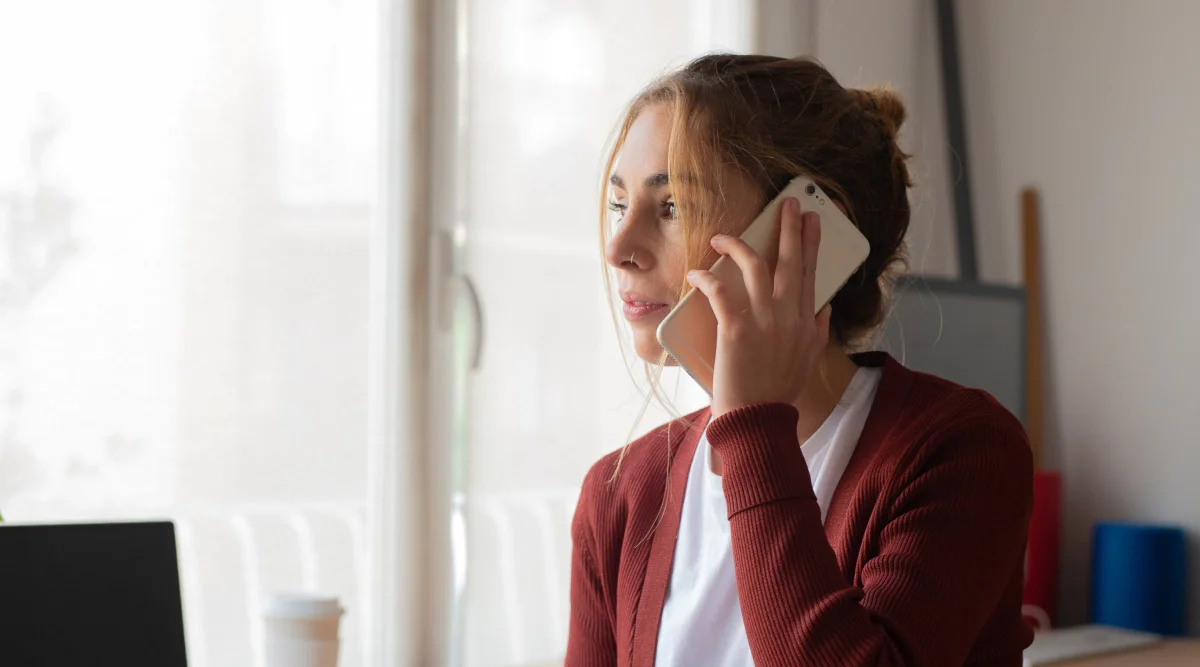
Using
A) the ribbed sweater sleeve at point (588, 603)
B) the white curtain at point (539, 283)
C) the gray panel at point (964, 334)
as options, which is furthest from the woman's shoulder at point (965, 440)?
the white curtain at point (539, 283)

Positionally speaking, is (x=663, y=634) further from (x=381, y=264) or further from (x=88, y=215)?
(x=88, y=215)

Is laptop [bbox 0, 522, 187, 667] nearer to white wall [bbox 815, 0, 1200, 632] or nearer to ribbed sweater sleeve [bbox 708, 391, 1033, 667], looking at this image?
ribbed sweater sleeve [bbox 708, 391, 1033, 667]

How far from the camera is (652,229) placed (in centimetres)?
104

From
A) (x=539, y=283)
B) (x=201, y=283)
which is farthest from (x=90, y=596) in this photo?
(x=539, y=283)

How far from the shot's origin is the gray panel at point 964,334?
75.5 inches

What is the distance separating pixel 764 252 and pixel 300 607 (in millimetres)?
542

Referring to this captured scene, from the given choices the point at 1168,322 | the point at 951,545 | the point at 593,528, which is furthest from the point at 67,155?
the point at 1168,322

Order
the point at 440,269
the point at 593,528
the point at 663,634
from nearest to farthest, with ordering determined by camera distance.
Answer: the point at 663,634, the point at 593,528, the point at 440,269

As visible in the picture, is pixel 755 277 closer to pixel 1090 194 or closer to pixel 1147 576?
pixel 1147 576

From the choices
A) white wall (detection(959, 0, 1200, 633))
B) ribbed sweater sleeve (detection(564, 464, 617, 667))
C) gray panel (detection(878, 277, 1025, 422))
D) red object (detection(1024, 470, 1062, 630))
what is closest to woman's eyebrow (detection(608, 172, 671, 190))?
ribbed sweater sleeve (detection(564, 464, 617, 667))

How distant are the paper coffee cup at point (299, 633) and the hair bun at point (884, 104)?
71 centimetres

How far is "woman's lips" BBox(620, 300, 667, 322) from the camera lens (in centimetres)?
106

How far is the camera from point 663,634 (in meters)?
1.07

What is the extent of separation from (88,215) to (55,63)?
9.7 inches
